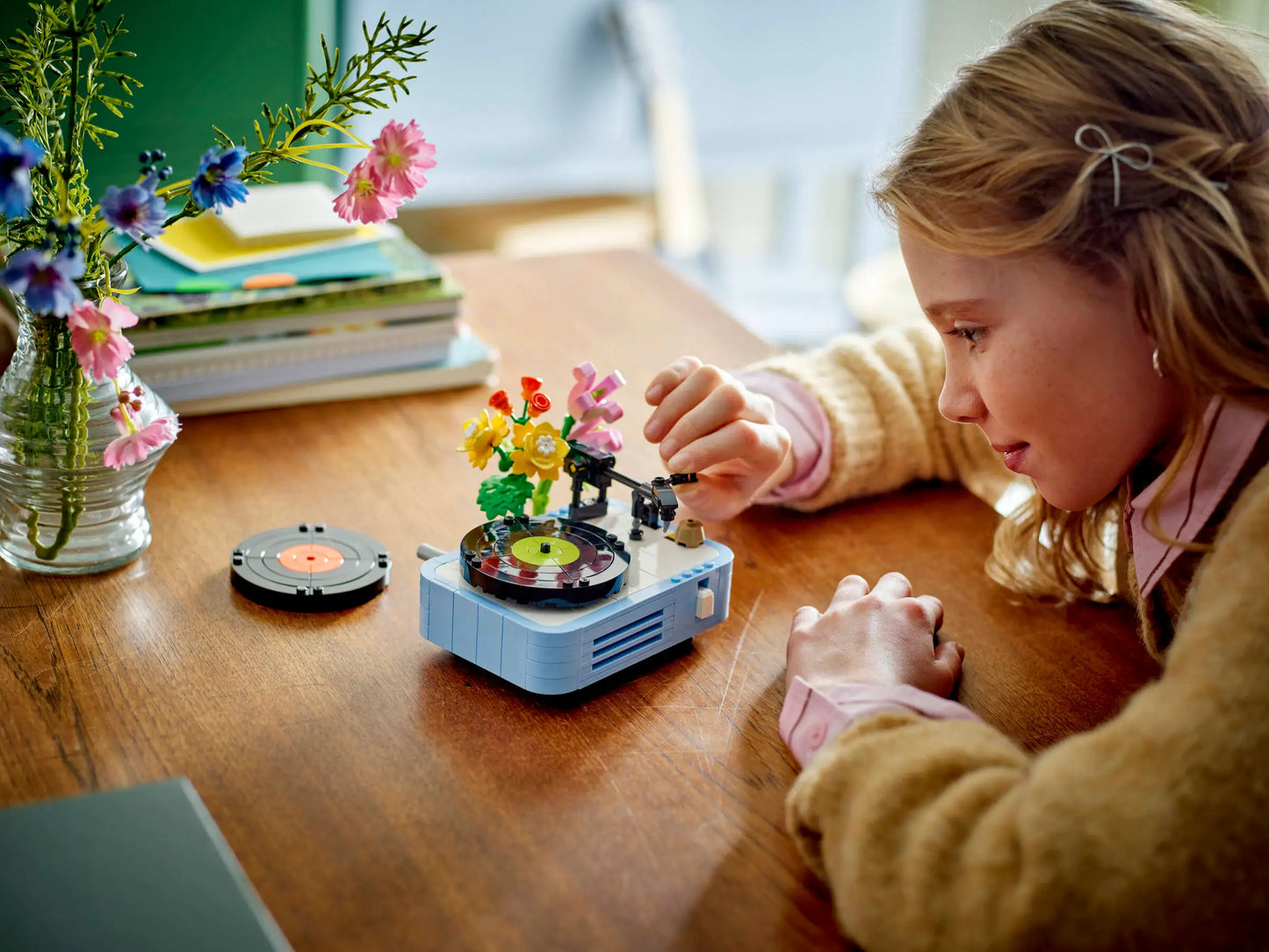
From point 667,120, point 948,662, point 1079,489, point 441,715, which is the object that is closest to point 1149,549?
point 1079,489

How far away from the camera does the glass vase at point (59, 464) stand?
0.89 meters

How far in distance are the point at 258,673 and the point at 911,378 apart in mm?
714

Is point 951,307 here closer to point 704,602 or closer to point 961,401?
point 961,401

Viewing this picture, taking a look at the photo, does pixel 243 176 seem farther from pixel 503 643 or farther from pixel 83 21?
pixel 503 643

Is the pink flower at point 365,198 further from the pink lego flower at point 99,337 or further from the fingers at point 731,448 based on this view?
the fingers at point 731,448

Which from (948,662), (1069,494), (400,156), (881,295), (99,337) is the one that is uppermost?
(400,156)

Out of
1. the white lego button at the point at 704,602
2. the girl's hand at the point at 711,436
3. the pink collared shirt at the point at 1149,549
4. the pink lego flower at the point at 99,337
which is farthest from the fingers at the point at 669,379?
the pink lego flower at the point at 99,337

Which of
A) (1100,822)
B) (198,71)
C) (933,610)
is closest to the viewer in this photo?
(1100,822)

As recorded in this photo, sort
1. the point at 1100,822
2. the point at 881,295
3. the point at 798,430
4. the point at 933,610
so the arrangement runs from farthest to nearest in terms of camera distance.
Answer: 1. the point at 881,295
2. the point at 798,430
3. the point at 933,610
4. the point at 1100,822

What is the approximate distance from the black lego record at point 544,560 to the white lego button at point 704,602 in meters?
0.06

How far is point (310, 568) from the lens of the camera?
97cm

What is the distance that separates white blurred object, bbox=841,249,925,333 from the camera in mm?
2295

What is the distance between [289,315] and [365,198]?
0.41 m

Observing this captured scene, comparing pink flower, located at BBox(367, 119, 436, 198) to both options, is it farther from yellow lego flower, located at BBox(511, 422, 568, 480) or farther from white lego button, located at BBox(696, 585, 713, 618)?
white lego button, located at BBox(696, 585, 713, 618)
